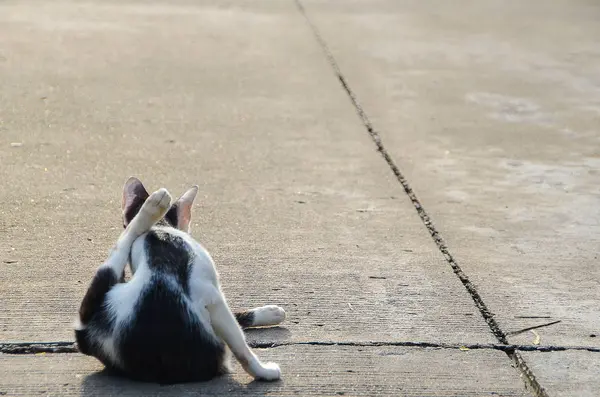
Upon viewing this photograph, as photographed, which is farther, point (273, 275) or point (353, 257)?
point (353, 257)

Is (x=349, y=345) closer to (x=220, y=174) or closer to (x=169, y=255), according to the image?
(x=169, y=255)

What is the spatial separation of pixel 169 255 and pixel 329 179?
3047 mm

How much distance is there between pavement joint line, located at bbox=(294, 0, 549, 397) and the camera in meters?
4.25

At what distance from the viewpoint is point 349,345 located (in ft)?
14.4

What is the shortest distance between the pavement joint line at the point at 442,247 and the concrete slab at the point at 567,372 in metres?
0.04

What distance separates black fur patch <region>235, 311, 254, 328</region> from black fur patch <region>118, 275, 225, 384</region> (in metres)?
0.59

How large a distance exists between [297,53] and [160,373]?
22.9ft

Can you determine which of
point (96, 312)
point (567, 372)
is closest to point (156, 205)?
point (96, 312)

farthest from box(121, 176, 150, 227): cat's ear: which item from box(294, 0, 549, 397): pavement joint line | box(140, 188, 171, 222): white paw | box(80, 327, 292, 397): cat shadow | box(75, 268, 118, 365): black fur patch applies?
box(294, 0, 549, 397): pavement joint line

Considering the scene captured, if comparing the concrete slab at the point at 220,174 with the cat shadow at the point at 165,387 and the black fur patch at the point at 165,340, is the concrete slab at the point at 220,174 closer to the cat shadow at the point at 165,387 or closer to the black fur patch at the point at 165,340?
the cat shadow at the point at 165,387

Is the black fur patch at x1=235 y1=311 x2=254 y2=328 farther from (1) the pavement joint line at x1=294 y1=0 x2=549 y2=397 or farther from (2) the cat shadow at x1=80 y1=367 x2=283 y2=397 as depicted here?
(1) the pavement joint line at x1=294 y1=0 x2=549 y2=397

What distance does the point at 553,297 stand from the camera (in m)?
5.06

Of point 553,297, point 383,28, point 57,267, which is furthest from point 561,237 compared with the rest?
point 383,28

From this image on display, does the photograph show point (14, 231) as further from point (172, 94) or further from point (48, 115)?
point (172, 94)
